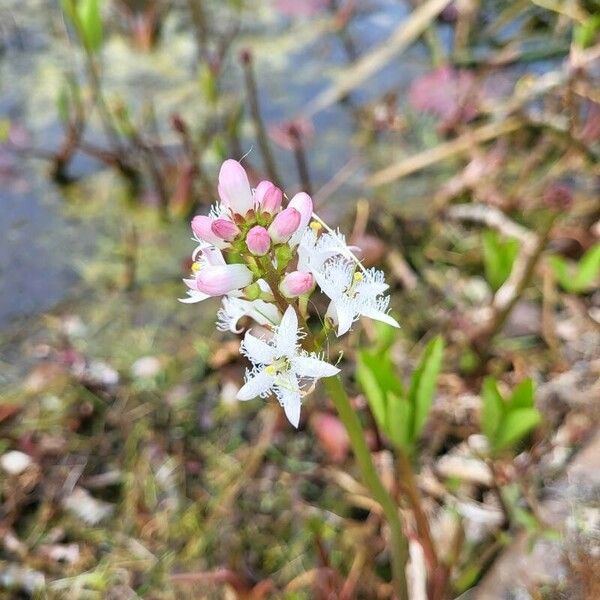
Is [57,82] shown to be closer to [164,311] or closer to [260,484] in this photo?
[164,311]

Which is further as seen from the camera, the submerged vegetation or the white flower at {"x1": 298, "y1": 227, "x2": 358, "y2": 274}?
the submerged vegetation

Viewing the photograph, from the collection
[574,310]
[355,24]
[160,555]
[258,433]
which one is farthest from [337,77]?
[160,555]

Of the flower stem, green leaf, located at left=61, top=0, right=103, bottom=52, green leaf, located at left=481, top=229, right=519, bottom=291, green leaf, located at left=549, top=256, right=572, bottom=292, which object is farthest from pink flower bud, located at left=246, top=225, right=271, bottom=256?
green leaf, located at left=61, top=0, right=103, bottom=52

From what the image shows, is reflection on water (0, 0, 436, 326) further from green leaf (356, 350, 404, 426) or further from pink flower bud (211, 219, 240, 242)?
pink flower bud (211, 219, 240, 242)

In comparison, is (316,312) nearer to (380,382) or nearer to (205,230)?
(380,382)

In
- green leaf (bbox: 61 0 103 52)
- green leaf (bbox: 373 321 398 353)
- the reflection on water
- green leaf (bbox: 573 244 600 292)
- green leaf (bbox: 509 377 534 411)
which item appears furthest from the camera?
the reflection on water

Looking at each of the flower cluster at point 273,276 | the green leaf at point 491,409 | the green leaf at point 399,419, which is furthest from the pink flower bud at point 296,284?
the green leaf at point 491,409
